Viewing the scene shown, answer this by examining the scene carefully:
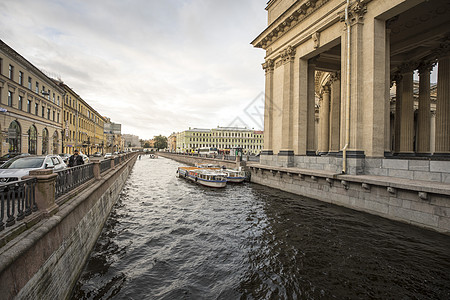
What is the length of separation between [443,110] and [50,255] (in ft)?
69.7

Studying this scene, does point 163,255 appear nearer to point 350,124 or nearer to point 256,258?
point 256,258

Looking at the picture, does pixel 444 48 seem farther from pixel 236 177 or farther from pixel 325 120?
pixel 236 177

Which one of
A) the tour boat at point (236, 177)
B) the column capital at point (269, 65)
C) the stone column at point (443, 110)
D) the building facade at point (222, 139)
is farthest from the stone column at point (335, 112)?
the building facade at point (222, 139)

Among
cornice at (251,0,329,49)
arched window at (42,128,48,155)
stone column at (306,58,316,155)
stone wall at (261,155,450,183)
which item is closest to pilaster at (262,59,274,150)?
cornice at (251,0,329,49)

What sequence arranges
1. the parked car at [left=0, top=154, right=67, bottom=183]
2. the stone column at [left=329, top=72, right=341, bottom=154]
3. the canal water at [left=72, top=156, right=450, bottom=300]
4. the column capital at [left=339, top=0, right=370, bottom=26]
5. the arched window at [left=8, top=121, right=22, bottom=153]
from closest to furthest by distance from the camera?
the canal water at [left=72, top=156, right=450, bottom=300], the parked car at [left=0, top=154, right=67, bottom=183], the column capital at [left=339, top=0, right=370, bottom=26], the stone column at [left=329, top=72, right=341, bottom=154], the arched window at [left=8, top=121, right=22, bottom=153]

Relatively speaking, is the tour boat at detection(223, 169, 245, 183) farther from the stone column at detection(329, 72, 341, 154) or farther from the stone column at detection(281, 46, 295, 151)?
the stone column at detection(329, 72, 341, 154)

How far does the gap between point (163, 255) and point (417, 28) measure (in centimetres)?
2076

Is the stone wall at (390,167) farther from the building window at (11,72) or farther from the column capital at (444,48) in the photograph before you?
the building window at (11,72)

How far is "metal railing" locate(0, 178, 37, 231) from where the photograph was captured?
3.66 m

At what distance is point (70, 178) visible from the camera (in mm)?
6758

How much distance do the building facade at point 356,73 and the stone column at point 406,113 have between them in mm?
63

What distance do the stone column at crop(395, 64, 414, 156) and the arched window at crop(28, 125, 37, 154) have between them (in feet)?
131

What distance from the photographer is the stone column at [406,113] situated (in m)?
17.5

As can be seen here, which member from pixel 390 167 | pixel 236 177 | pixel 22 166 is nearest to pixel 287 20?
pixel 390 167
